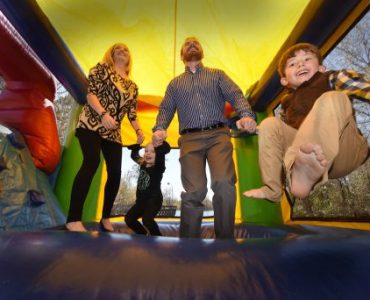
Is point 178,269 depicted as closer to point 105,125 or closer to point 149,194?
point 105,125

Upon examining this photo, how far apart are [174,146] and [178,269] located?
3.09 meters

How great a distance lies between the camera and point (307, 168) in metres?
1.21

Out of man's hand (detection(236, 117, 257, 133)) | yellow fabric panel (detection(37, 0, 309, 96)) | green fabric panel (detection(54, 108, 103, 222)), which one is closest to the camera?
man's hand (detection(236, 117, 257, 133))

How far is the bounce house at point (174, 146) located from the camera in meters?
0.88

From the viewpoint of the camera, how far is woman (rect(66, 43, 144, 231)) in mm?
1767

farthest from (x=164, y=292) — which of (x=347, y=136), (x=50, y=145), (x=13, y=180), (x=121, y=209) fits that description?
(x=121, y=209)

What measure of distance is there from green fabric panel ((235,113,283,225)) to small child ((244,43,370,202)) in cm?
202

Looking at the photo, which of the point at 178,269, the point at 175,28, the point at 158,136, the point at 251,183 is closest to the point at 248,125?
the point at 158,136

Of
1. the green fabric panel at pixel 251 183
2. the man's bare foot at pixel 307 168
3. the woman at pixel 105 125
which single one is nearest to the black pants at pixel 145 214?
the woman at pixel 105 125

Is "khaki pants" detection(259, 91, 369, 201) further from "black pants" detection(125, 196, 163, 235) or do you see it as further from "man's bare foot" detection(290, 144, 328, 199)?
"black pants" detection(125, 196, 163, 235)

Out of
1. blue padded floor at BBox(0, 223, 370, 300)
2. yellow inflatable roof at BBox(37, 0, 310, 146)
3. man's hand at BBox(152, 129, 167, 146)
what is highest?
yellow inflatable roof at BBox(37, 0, 310, 146)

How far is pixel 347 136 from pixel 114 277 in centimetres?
110

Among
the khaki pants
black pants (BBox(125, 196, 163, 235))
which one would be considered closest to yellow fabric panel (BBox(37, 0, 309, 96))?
the khaki pants

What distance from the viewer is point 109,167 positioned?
2012 mm
